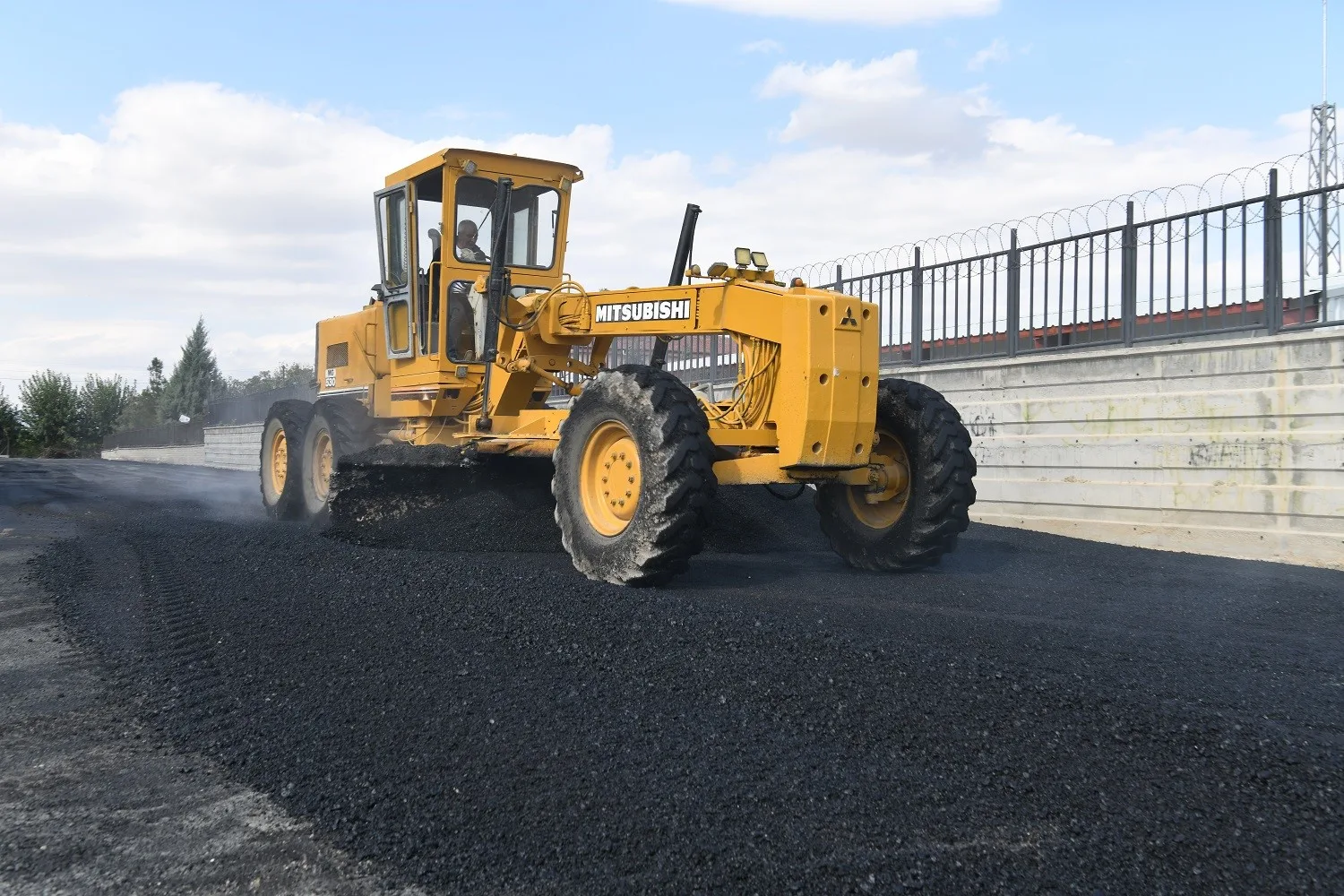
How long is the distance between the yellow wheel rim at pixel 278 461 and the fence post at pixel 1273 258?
8429 mm

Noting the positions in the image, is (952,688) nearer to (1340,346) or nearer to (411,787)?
(411,787)

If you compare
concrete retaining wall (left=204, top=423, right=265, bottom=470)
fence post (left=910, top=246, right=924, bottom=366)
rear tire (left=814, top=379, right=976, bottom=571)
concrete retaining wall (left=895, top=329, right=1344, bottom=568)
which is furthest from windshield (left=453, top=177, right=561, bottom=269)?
concrete retaining wall (left=204, top=423, right=265, bottom=470)

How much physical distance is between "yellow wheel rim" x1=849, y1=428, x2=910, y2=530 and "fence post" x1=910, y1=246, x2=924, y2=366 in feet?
13.4

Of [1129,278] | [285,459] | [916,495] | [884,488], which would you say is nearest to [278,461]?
[285,459]

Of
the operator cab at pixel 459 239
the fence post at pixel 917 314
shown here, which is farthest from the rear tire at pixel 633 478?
the fence post at pixel 917 314

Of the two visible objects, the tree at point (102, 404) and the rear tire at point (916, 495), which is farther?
the tree at point (102, 404)

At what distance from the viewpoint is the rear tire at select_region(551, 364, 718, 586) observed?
599cm

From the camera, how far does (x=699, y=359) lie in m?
11.9

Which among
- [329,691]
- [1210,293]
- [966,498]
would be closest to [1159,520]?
[1210,293]

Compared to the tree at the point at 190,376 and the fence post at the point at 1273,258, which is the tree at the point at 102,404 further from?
the fence post at the point at 1273,258

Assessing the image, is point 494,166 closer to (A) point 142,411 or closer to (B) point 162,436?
(B) point 162,436

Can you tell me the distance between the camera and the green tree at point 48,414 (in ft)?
211

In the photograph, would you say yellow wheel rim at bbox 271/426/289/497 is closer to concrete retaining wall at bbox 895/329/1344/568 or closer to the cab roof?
the cab roof

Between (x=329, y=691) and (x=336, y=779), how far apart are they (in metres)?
0.89
